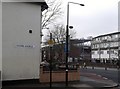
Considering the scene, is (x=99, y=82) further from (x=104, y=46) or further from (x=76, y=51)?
(x=104, y=46)

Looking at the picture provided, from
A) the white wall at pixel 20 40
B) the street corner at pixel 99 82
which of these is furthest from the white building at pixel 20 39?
the street corner at pixel 99 82

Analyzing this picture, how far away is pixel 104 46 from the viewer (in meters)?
141

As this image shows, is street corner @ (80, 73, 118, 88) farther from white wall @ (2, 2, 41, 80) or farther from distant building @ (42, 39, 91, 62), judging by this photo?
distant building @ (42, 39, 91, 62)

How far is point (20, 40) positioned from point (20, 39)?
0.27 ft

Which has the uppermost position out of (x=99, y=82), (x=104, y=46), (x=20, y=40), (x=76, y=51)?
(x=104, y=46)

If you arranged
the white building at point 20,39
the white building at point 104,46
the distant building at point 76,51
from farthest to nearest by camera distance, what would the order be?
the white building at point 104,46 < the distant building at point 76,51 < the white building at point 20,39

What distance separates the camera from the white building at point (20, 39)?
25.5 m

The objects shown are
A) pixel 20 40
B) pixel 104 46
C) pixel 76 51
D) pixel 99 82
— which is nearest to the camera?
pixel 20 40

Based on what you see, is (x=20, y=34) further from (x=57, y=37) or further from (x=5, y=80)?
(x=57, y=37)

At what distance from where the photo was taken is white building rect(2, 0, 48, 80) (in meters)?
25.5

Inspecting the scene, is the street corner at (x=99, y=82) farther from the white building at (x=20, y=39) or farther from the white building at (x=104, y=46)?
the white building at (x=104, y=46)

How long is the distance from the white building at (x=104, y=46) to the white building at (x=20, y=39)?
9609 centimetres

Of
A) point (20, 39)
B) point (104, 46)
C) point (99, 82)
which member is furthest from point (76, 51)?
point (20, 39)

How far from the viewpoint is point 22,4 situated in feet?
87.2
